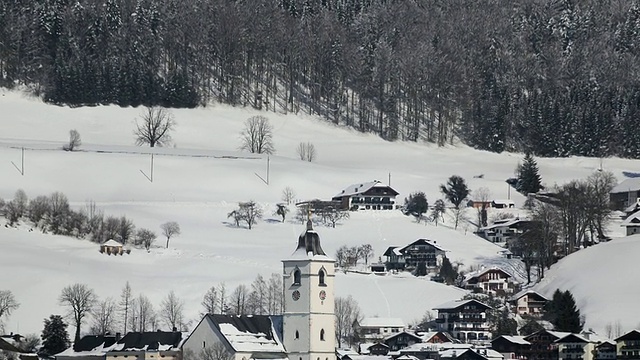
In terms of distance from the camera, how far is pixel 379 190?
13288 cm

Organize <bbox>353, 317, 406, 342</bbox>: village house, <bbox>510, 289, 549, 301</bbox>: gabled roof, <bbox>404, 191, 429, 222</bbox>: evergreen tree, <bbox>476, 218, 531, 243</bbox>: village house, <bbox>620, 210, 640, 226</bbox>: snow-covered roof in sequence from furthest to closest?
1. <bbox>404, 191, 429, 222</bbox>: evergreen tree
2. <bbox>476, 218, 531, 243</bbox>: village house
3. <bbox>620, 210, 640, 226</bbox>: snow-covered roof
4. <bbox>510, 289, 549, 301</bbox>: gabled roof
5. <bbox>353, 317, 406, 342</bbox>: village house

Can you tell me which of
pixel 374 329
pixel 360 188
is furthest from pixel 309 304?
pixel 360 188

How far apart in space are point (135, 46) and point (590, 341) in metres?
84.4

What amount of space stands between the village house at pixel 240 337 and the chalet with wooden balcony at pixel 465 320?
23.9m

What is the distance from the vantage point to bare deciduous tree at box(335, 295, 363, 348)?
9850 cm

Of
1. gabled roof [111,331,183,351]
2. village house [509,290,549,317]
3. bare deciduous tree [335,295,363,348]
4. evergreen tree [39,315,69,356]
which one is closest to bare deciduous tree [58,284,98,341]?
evergreen tree [39,315,69,356]

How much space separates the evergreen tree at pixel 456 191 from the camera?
452 ft

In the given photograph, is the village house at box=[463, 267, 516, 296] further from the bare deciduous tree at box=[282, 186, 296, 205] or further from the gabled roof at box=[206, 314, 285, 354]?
the gabled roof at box=[206, 314, 285, 354]

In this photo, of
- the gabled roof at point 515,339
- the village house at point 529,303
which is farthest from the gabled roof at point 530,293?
the gabled roof at point 515,339

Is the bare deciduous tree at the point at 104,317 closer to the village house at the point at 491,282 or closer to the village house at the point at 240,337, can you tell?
the village house at the point at 240,337

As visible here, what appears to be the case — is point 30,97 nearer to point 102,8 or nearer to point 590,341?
point 102,8

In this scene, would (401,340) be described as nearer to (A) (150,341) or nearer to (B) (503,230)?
(A) (150,341)

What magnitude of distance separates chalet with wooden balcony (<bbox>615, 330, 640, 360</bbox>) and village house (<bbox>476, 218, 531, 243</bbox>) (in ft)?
105

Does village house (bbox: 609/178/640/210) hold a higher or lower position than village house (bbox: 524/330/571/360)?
higher
